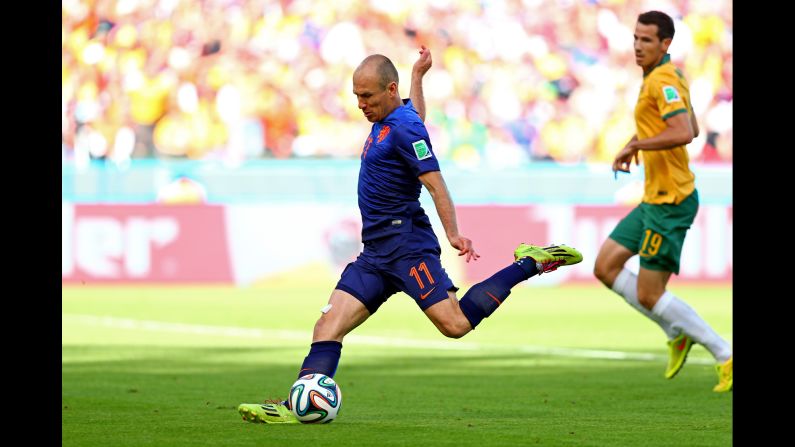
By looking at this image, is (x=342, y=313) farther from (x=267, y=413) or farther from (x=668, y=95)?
(x=668, y=95)

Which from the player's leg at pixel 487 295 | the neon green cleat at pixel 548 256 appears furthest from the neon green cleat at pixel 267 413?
the neon green cleat at pixel 548 256

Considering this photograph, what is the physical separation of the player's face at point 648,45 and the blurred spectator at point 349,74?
12.4 meters

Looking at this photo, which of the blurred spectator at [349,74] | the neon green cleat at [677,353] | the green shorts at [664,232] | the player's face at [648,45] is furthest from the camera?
the blurred spectator at [349,74]

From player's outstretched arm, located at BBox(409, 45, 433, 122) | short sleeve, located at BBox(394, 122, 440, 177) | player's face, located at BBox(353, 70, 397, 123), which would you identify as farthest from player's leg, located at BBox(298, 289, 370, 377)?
player's outstretched arm, located at BBox(409, 45, 433, 122)

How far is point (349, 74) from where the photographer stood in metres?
22.5

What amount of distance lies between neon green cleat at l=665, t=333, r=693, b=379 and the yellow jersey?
3.25ft

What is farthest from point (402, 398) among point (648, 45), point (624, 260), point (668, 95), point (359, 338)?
→ point (359, 338)

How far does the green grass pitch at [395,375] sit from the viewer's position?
22.6 feet

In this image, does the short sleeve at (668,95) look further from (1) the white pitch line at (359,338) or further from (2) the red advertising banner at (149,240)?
(2) the red advertising banner at (149,240)

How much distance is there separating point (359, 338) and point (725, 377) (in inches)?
203

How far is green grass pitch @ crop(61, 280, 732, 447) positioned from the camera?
6.89m

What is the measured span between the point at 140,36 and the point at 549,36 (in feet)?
22.1

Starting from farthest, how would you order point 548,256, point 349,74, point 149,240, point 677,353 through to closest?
1. point 349,74
2. point 149,240
3. point 677,353
4. point 548,256
